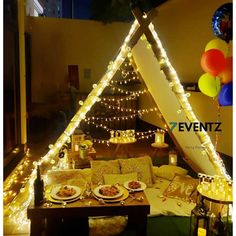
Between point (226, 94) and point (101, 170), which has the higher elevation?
point (226, 94)

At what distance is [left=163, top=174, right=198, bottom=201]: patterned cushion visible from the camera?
306 cm

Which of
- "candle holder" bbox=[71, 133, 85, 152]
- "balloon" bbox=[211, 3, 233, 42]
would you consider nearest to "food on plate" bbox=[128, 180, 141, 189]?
"balloon" bbox=[211, 3, 233, 42]

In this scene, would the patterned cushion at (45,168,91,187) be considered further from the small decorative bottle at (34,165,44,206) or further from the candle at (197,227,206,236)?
the candle at (197,227,206,236)

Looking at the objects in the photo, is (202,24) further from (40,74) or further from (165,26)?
(40,74)

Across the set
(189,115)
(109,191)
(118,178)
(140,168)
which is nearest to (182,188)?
(140,168)

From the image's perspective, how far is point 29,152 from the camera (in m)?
5.09

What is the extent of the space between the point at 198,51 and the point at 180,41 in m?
0.85

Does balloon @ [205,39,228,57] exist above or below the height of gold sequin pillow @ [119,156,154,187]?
above

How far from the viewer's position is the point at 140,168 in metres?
3.29

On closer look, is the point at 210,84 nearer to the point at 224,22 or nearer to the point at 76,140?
the point at 224,22

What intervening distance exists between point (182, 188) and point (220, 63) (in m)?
1.55

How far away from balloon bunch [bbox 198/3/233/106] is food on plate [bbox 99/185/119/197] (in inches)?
44.6

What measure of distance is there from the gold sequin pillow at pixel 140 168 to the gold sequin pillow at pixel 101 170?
10cm

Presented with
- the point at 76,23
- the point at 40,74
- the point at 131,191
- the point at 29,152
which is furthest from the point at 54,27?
the point at 131,191
